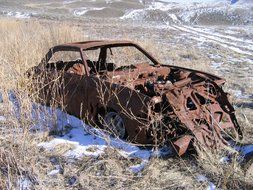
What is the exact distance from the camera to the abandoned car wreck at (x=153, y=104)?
480cm

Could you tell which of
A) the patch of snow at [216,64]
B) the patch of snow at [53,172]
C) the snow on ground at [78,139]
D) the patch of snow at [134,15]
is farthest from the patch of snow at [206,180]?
the patch of snow at [134,15]

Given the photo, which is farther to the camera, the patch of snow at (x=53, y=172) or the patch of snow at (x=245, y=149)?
the patch of snow at (x=245, y=149)

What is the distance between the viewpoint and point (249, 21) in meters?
32.6

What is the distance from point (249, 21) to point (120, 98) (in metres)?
30.0

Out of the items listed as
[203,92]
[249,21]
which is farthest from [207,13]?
[203,92]

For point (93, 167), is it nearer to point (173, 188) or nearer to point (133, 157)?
point (133, 157)

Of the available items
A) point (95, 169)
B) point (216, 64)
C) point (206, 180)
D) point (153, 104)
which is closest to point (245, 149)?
point (206, 180)

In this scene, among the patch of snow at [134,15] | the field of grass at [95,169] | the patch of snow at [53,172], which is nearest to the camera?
the field of grass at [95,169]

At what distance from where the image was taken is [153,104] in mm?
4746

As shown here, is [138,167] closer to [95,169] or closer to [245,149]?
[95,169]

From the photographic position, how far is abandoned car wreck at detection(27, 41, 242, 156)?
4.80 meters

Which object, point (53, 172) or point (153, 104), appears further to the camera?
point (153, 104)

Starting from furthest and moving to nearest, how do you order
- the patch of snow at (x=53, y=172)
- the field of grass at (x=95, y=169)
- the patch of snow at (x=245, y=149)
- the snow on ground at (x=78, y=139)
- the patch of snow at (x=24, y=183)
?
the snow on ground at (x=78, y=139)
the patch of snow at (x=245, y=149)
the patch of snow at (x=53, y=172)
the field of grass at (x=95, y=169)
the patch of snow at (x=24, y=183)

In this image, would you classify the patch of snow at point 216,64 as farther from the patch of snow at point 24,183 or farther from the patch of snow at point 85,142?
the patch of snow at point 24,183
